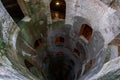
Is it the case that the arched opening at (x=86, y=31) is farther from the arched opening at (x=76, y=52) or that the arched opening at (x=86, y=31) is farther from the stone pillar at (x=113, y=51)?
the stone pillar at (x=113, y=51)

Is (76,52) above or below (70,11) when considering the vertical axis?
below

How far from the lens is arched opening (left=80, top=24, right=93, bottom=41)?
11033 millimetres

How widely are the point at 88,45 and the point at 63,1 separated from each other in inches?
106

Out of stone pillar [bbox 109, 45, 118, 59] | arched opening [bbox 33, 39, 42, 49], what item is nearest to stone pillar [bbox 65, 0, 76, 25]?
arched opening [bbox 33, 39, 42, 49]

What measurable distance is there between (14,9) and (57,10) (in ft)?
7.98

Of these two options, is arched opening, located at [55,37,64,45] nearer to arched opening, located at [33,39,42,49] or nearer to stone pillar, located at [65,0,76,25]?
arched opening, located at [33,39,42,49]

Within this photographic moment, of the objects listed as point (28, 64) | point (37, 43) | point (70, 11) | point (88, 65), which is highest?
point (70, 11)

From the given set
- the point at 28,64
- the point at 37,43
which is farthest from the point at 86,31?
the point at 28,64

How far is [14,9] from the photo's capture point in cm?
1038

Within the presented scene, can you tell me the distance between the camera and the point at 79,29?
11.4 m

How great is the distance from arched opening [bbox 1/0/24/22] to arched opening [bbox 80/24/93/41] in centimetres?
327

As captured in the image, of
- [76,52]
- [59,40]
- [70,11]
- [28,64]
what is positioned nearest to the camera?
[28,64]

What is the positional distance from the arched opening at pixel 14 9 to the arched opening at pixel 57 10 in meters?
1.79

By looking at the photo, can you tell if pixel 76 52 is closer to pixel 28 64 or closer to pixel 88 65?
pixel 88 65
